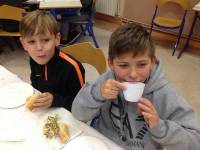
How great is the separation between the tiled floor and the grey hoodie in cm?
154

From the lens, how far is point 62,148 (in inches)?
36.7

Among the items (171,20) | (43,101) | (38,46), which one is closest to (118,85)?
(43,101)

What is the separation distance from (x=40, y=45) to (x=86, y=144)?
22.0 inches

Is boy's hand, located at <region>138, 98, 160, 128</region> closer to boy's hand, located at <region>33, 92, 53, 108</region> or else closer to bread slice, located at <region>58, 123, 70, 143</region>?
bread slice, located at <region>58, 123, 70, 143</region>

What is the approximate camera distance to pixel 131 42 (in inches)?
37.9

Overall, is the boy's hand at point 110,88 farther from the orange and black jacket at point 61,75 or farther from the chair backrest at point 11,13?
the chair backrest at point 11,13

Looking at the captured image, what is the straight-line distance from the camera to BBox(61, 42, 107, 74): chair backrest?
5.07 ft

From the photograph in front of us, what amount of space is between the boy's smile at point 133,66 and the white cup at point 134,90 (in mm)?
96

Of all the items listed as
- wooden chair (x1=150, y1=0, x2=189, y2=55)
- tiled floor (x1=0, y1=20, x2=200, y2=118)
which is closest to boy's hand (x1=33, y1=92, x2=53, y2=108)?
tiled floor (x1=0, y1=20, x2=200, y2=118)

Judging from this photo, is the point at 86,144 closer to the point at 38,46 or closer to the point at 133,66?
the point at 133,66

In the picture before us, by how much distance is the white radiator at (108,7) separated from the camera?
14.3 ft

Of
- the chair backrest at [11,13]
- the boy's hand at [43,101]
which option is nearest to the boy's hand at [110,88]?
the boy's hand at [43,101]

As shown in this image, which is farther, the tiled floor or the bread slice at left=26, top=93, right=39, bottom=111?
the tiled floor

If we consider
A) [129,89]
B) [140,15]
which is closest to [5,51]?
[140,15]
